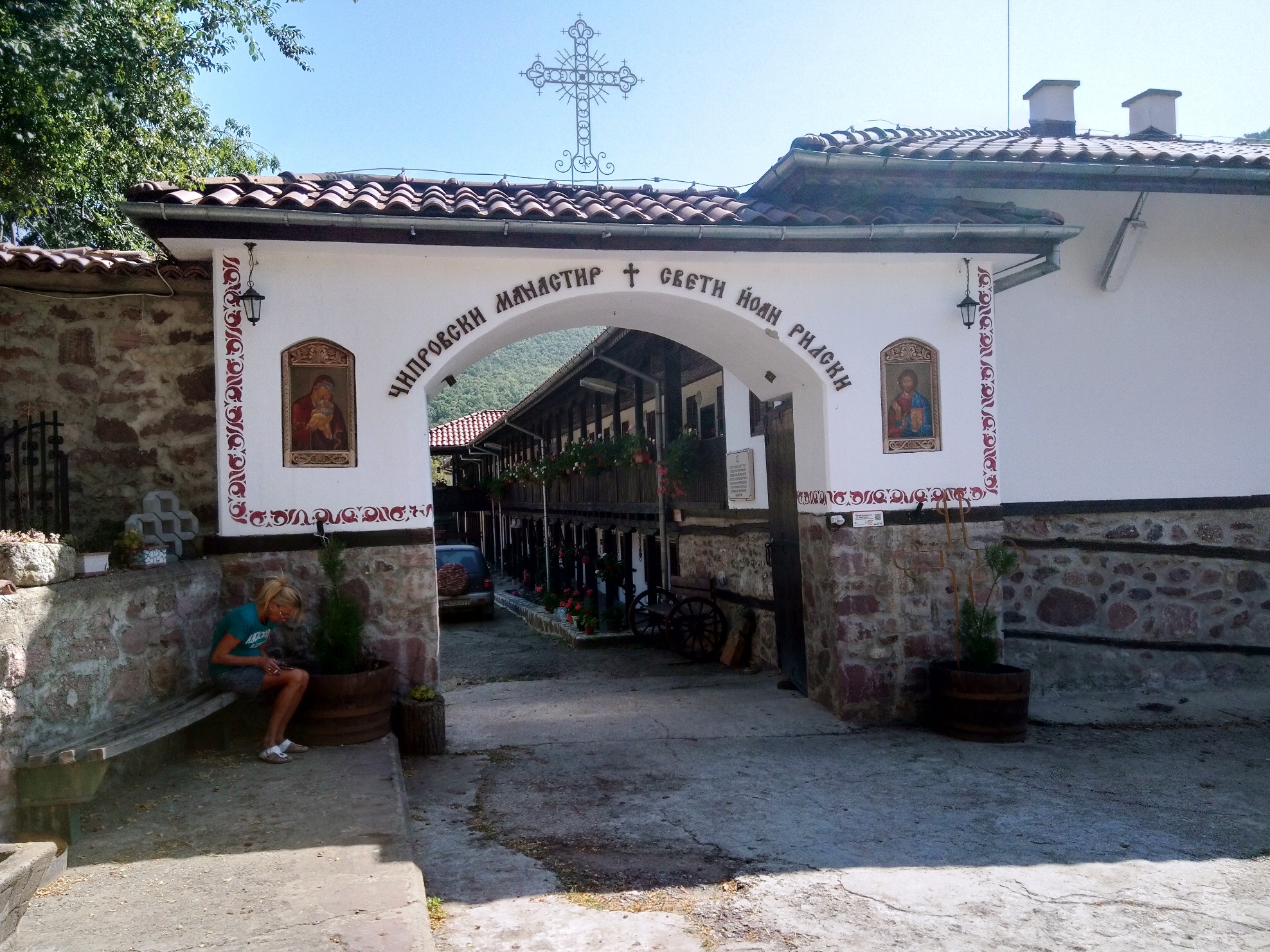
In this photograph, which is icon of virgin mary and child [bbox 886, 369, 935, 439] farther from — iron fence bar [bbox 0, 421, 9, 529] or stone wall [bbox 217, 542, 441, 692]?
iron fence bar [bbox 0, 421, 9, 529]

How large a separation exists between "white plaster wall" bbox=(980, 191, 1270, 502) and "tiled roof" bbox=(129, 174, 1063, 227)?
131cm

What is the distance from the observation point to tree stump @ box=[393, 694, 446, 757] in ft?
19.8

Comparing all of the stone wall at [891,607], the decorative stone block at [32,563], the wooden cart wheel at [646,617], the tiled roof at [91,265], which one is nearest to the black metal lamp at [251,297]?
the tiled roof at [91,265]

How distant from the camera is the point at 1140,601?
801 cm

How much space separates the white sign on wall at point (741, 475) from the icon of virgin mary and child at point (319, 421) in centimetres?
499

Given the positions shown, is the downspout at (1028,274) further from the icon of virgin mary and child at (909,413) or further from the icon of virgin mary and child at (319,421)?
the icon of virgin mary and child at (319,421)

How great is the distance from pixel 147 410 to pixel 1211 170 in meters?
7.88

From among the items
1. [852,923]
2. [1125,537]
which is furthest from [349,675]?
[1125,537]

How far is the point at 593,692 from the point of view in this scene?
28.0 feet

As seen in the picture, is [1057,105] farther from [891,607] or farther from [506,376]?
[506,376]

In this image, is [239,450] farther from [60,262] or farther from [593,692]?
[593,692]

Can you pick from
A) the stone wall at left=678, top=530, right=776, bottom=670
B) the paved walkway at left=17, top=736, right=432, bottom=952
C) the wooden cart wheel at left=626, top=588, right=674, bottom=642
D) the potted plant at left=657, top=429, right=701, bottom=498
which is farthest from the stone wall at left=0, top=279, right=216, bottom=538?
the wooden cart wheel at left=626, top=588, right=674, bottom=642

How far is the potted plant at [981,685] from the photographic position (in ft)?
21.1

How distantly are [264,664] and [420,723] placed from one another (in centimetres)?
111
